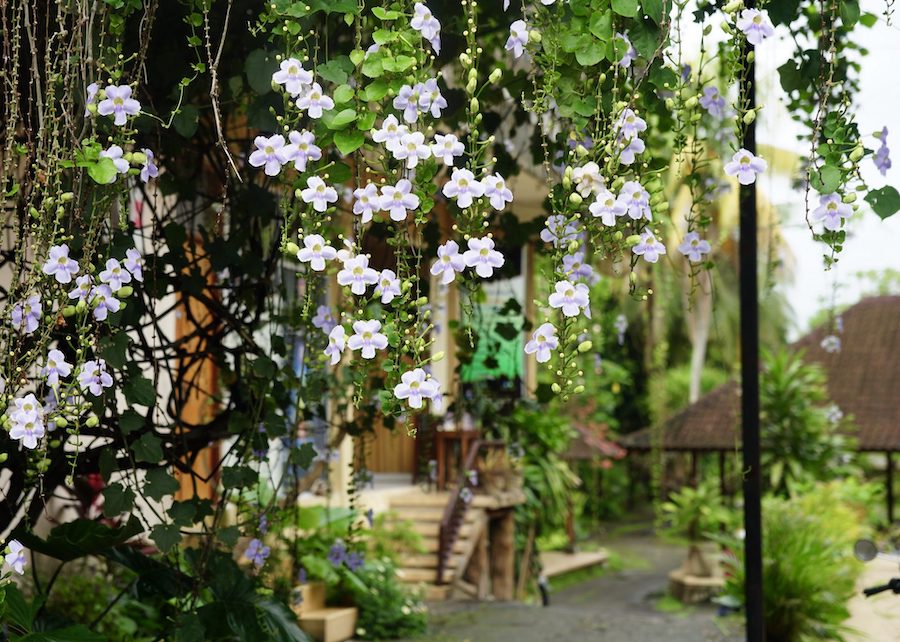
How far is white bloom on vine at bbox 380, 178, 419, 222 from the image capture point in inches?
76.6

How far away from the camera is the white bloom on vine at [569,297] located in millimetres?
1982

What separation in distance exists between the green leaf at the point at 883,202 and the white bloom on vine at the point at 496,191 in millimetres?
744

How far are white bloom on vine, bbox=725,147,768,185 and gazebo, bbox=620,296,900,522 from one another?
841 cm

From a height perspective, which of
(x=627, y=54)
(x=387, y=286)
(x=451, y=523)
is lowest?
(x=451, y=523)

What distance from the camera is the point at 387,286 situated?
6.61 ft

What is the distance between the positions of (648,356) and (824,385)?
6647mm

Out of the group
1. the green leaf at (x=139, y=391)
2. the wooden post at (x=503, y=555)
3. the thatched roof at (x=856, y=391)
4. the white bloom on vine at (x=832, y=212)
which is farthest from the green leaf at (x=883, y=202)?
the wooden post at (x=503, y=555)

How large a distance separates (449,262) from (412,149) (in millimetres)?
208

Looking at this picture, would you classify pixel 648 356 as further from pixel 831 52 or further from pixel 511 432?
pixel 831 52

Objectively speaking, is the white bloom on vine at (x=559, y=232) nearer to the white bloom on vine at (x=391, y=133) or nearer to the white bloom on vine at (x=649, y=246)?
the white bloom on vine at (x=649, y=246)

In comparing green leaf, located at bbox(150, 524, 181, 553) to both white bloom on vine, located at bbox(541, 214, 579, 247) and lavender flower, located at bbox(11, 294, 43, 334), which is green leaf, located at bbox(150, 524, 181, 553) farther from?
white bloom on vine, located at bbox(541, 214, 579, 247)

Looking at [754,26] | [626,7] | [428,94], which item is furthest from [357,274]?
[754,26]

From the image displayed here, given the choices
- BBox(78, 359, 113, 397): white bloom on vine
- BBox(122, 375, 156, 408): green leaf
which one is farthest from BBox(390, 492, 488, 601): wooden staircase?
BBox(78, 359, 113, 397): white bloom on vine

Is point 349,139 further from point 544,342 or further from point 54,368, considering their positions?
point 54,368
